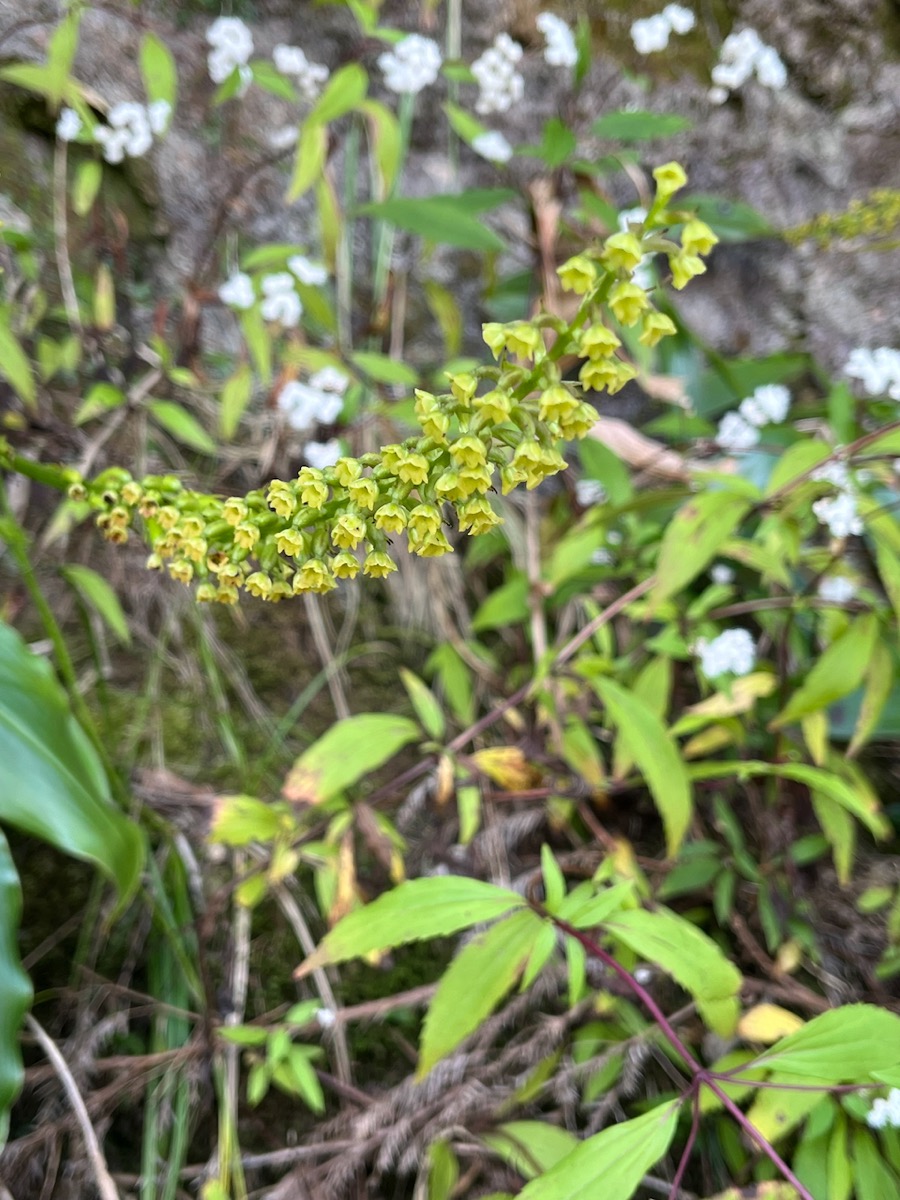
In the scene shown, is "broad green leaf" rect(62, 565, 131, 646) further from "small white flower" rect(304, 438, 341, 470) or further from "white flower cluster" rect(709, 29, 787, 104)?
"white flower cluster" rect(709, 29, 787, 104)

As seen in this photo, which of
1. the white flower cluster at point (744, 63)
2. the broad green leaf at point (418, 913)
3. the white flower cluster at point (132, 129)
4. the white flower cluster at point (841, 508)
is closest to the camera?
the broad green leaf at point (418, 913)

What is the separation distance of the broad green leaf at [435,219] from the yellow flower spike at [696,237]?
122cm

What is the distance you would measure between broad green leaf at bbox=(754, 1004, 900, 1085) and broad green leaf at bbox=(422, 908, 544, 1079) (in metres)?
0.30

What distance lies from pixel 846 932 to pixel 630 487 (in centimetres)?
107

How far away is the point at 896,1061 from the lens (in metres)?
0.84

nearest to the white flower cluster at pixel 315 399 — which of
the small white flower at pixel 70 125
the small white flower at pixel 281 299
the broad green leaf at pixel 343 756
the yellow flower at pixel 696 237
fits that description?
the small white flower at pixel 281 299

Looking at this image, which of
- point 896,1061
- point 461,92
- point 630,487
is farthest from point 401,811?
point 461,92

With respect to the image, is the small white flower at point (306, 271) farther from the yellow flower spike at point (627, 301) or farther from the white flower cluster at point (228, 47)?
the yellow flower spike at point (627, 301)

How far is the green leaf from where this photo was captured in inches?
58.7

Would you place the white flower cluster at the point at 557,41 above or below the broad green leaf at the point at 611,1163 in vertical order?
above

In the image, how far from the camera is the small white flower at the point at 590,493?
6.57 feet

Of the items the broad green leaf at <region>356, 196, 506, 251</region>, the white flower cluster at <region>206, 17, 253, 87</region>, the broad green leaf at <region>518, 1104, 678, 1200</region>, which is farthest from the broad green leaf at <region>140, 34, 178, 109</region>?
the broad green leaf at <region>518, 1104, 678, 1200</region>

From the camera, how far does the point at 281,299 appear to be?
1901 millimetres

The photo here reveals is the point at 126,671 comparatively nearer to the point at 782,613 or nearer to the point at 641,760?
the point at 641,760
